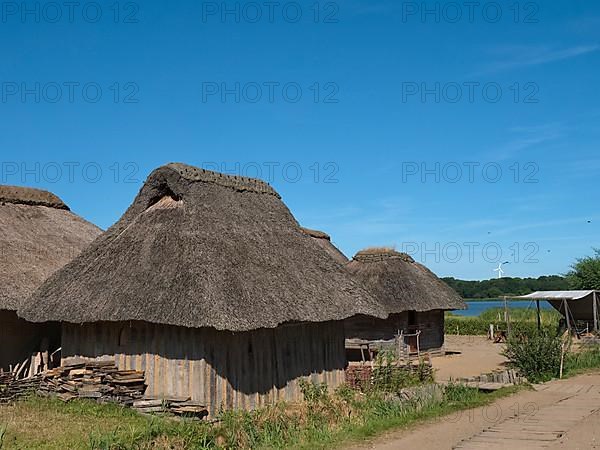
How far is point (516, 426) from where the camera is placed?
12.2m

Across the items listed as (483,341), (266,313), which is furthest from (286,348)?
(483,341)

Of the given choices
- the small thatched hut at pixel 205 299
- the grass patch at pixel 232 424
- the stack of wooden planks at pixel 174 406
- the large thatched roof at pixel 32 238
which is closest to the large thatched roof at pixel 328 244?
the large thatched roof at pixel 32 238

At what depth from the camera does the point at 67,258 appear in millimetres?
20250

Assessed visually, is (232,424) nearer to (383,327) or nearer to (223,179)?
→ (223,179)

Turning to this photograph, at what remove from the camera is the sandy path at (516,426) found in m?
10.9

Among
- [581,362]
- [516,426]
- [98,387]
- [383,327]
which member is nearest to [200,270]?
[98,387]

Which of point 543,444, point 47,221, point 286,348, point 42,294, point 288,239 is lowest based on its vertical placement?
point 543,444

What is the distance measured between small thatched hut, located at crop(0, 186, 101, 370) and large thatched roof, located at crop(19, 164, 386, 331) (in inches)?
70.8

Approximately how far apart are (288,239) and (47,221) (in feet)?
29.5

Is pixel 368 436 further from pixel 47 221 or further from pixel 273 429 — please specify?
pixel 47 221

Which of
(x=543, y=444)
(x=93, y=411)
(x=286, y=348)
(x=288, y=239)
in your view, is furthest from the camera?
(x=288, y=239)

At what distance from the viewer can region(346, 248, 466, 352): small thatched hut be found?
27.4 m

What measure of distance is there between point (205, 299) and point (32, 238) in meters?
9.30

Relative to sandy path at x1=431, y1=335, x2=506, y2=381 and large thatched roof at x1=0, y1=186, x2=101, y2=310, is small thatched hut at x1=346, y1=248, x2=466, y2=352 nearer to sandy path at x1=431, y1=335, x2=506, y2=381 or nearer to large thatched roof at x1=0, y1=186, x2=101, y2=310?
sandy path at x1=431, y1=335, x2=506, y2=381
